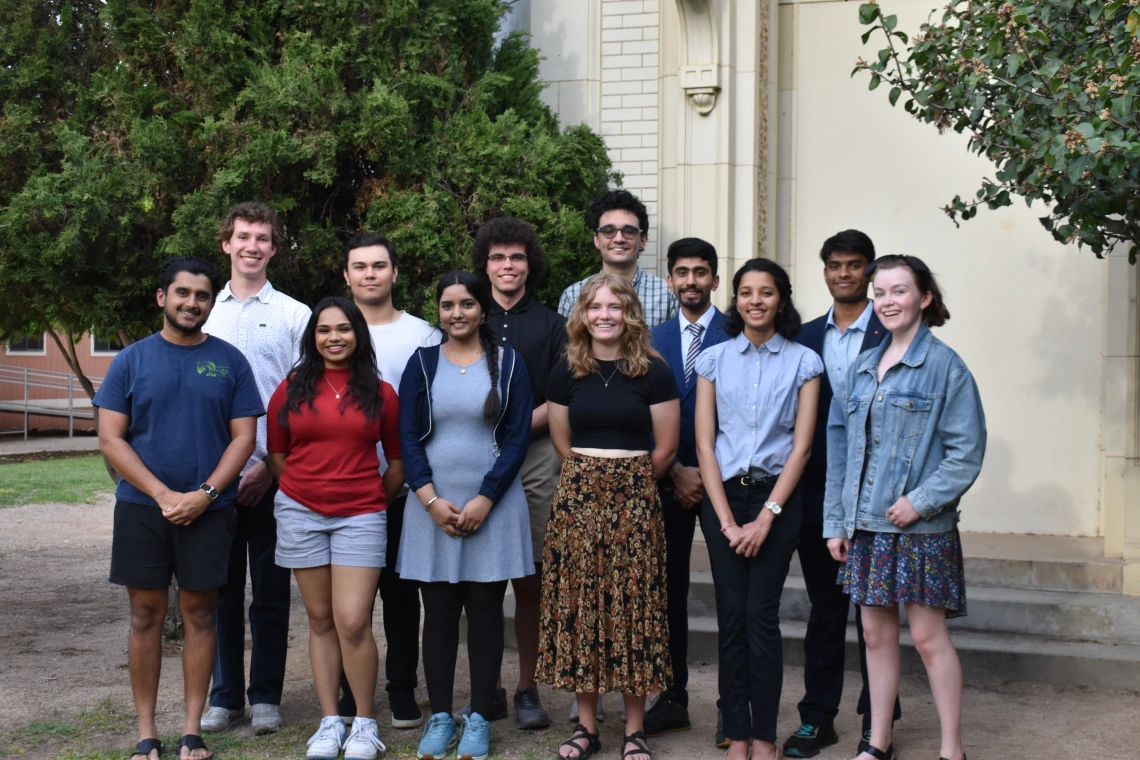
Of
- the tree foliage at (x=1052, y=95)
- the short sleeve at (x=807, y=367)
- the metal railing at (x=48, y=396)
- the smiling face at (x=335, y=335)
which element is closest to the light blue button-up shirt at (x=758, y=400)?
the short sleeve at (x=807, y=367)

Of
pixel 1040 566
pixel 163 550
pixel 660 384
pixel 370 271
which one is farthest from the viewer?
pixel 1040 566

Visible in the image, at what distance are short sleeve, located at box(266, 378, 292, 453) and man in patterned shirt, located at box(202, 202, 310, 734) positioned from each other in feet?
0.89

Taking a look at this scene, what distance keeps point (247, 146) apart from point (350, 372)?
1955 millimetres

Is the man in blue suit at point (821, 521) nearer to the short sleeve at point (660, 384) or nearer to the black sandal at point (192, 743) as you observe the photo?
the short sleeve at point (660, 384)

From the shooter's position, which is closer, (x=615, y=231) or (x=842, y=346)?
(x=842, y=346)

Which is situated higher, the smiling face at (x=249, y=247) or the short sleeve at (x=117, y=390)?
the smiling face at (x=249, y=247)

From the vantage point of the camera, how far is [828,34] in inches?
315

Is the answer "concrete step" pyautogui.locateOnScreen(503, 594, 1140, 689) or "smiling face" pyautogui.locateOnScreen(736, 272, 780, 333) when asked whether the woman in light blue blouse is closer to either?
"smiling face" pyautogui.locateOnScreen(736, 272, 780, 333)

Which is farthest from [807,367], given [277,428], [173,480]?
[173,480]

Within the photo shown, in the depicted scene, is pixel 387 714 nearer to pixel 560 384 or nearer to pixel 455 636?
pixel 455 636

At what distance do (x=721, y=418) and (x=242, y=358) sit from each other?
190cm

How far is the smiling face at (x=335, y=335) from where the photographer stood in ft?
15.4

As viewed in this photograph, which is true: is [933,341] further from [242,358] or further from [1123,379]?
[1123,379]

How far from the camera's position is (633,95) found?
7.82 m
